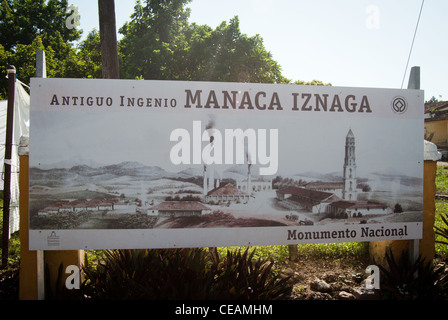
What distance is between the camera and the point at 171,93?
2.84 m

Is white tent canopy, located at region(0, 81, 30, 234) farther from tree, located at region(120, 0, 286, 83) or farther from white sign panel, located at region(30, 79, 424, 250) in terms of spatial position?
tree, located at region(120, 0, 286, 83)

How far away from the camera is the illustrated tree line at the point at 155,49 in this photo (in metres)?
18.3

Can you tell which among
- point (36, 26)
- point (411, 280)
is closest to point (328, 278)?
point (411, 280)

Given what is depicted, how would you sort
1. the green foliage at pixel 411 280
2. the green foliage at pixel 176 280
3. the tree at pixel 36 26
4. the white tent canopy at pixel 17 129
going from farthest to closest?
the tree at pixel 36 26
the white tent canopy at pixel 17 129
the green foliage at pixel 411 280
the green foliage at pixel 176 280

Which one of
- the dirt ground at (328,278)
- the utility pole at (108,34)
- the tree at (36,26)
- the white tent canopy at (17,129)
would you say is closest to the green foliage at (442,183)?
the dirt ground at (328,278)

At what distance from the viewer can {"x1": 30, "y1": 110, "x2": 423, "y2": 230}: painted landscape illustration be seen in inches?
109

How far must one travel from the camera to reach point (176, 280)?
2.76 meters

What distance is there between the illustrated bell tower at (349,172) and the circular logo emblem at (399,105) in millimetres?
540

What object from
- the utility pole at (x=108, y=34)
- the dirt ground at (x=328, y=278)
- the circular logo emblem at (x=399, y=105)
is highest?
the utility pole at (x=108, y=34)

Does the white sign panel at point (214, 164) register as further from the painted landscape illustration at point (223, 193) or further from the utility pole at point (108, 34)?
the utility pole at point (108, 34)

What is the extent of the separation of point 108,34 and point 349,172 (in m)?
3.79
